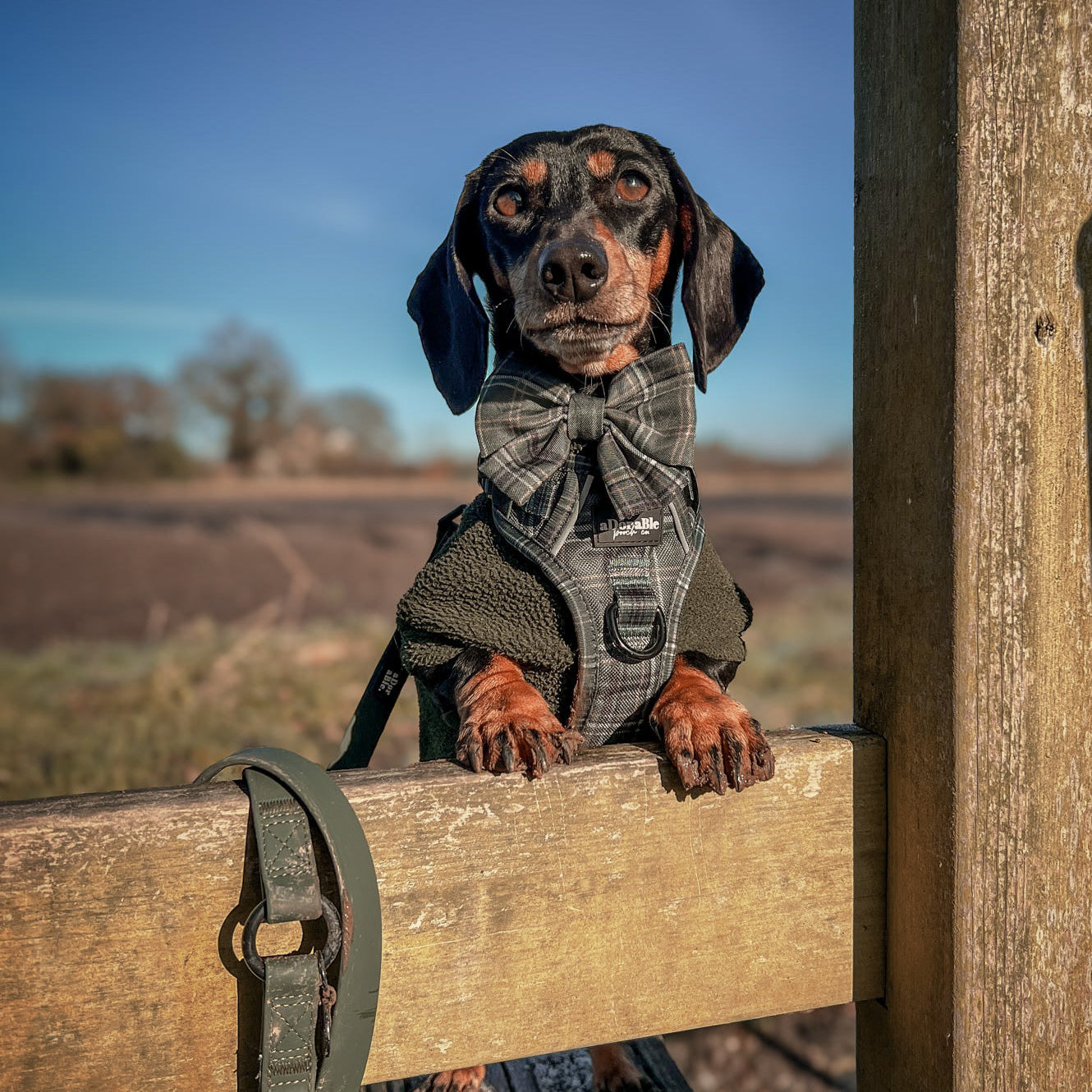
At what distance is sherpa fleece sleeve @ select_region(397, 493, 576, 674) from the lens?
1.68 meters

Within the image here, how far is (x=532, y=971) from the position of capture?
1.19 metres

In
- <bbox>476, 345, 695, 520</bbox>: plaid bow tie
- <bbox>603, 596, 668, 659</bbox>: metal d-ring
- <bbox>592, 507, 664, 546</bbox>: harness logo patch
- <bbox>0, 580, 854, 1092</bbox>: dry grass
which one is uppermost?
<bbox>476, 345, 695, 520</bbox>: plaid bow tie

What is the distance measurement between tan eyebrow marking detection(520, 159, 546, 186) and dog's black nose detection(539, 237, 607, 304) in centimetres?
34

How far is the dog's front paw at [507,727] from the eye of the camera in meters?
1.28

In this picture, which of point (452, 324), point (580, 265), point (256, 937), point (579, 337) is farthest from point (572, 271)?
point (256, 937)

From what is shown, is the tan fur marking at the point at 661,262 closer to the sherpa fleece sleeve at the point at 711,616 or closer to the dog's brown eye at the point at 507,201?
the dog's brown eye at the point at 507,201

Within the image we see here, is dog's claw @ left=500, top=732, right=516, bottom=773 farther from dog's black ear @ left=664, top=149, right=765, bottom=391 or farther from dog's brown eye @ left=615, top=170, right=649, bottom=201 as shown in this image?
dog's brown eye @ left=615, top=170, right=649, bottom=201

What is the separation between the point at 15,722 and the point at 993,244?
525 cm

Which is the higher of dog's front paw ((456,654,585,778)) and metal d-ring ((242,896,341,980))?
dog's front paw ((456,654,585,778))

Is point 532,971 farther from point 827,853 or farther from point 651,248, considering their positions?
point 651,248

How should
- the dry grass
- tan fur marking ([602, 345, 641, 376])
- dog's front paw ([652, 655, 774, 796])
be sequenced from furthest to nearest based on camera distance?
1. the dry grass
2. tan fur marking ([602, 345, 641, 376])
3. dog's front paw ([652, 655, 774, 796])

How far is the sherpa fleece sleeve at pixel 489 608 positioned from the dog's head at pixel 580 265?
1.48 ft

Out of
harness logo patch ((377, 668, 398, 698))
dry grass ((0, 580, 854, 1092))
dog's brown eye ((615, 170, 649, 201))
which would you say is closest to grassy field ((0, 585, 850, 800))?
dry grass ((0, 580, 854, 1092))

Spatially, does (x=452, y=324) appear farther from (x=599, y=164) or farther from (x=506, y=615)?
Answer: (x=506, y=615)
